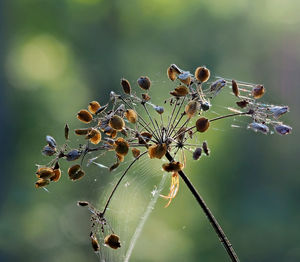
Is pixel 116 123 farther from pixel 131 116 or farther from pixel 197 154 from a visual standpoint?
pixel 197 154

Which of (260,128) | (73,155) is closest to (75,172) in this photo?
(73,155)

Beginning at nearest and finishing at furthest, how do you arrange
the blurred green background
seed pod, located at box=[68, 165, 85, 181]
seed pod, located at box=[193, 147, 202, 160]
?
seed pod, located at box=[193, 147, 202, 160] → seed pod, located at box=[68, 165, 85, 181] → the blurred green background

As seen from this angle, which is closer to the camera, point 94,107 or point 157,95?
point 94,107

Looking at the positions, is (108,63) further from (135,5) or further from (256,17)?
(256,17)

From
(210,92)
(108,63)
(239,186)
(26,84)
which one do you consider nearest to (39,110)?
(26,84)

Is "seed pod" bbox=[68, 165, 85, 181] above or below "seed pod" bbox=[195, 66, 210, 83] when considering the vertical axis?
below

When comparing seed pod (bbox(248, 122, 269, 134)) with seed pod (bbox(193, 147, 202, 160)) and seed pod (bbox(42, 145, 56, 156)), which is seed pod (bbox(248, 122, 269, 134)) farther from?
seed pod (bbox(42, 145, 56, 156))

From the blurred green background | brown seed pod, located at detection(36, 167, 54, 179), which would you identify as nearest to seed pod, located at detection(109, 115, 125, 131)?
brown seed pod, located at detection(36, 167, 54, 179)

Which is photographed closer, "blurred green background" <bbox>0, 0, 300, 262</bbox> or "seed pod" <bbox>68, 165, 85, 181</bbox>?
"seed pod" <bbox>68, 165, 85, 181</bbox>
